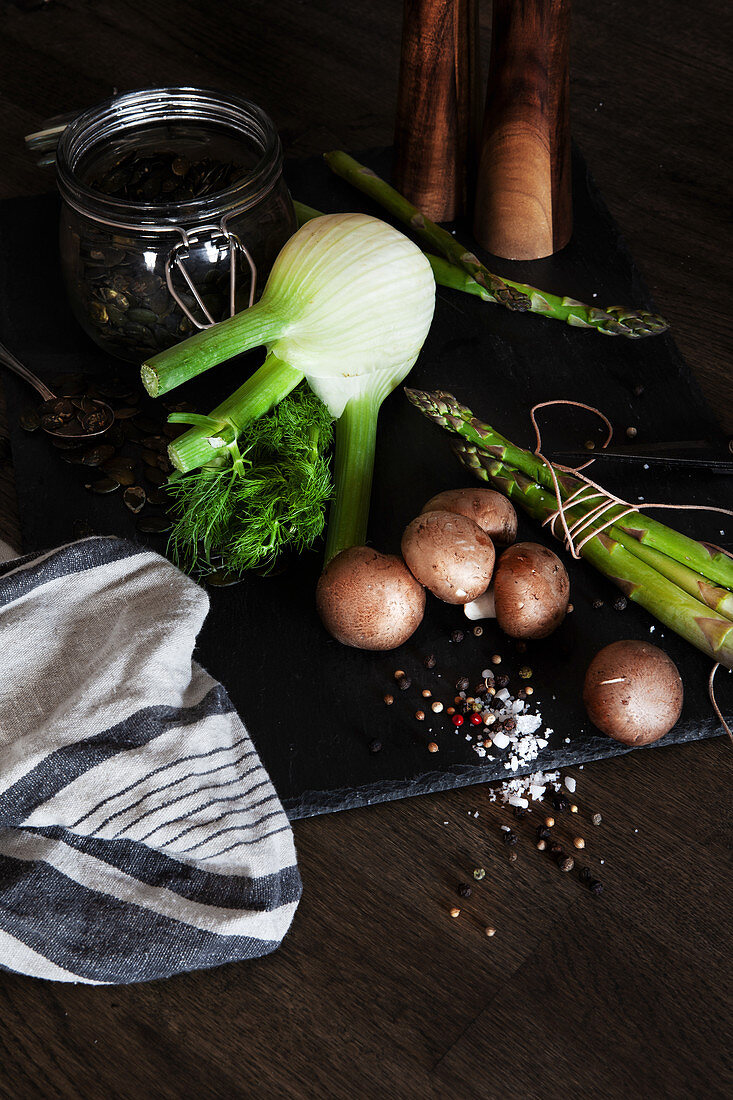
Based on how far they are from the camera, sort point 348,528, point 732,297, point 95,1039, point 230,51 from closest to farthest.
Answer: point 95,1039, point 348,528, point 732,297, point 230,51

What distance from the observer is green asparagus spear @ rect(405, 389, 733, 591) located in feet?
3.27

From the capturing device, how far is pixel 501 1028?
0.76 meters

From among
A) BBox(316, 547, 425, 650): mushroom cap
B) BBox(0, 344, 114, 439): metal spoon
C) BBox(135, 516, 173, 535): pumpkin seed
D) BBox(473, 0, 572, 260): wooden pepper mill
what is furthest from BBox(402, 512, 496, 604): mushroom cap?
BBox(473, 0, 572, 260): wooden pepper mill

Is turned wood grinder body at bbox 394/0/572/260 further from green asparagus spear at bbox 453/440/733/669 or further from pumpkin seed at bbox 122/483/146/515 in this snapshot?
pumpkin seed at bbox 122/483/146/515

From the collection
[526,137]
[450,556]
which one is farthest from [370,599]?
[526,137]

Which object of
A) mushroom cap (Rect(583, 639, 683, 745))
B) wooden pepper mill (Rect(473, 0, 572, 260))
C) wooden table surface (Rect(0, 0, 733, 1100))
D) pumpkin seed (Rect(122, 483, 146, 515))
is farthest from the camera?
wooden pepper mill (Rect(473, 0, 572, 260))

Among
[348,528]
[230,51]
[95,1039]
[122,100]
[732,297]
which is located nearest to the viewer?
[95,1039]

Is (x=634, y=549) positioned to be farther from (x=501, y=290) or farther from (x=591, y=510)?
(x=501, y=290)

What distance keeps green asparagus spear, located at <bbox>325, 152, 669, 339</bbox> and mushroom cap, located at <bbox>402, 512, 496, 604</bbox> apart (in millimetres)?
449

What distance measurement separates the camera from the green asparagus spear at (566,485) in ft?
3.27

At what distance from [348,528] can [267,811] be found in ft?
1.04

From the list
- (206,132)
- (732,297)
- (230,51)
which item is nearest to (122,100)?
(206,132)

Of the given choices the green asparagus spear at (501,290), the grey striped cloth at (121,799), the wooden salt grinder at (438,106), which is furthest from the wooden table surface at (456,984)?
the wooden salt grinder at (438,106)

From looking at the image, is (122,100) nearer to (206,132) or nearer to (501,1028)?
(206,132)
